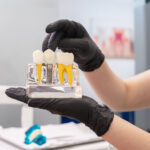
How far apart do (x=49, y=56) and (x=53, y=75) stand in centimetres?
6

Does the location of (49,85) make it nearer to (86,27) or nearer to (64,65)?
(64,65)

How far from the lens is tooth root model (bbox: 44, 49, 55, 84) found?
0.75 meters

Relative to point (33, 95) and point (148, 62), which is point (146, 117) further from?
point (33, 95)

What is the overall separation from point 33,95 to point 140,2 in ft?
5.51

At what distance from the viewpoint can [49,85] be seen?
2.47ft

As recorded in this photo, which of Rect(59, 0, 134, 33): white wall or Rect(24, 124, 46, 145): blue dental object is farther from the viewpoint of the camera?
Rect(59, 0, 134, 33): white wall

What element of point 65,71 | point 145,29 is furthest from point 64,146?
point 145,29

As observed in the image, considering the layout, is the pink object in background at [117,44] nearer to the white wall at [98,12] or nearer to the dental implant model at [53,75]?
the white wall at [98,12]

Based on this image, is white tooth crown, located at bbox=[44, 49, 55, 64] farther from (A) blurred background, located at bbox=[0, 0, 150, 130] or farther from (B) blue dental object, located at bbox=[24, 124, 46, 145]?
(A) blurred background, located at bbox=[0, 0, 150, 130]

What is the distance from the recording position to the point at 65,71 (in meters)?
0.78

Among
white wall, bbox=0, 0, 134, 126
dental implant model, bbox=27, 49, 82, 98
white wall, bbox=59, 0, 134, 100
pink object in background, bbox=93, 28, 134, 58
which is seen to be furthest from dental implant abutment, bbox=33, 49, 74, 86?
pink object in background, bbox=93, 28, 134, 58

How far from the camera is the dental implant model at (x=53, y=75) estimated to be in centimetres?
74

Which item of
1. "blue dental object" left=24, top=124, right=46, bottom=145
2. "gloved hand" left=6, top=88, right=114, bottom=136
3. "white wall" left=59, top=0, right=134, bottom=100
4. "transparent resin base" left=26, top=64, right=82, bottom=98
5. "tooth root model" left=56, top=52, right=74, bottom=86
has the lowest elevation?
"blue dental object" left=24, top=124, right=46, bottom=145

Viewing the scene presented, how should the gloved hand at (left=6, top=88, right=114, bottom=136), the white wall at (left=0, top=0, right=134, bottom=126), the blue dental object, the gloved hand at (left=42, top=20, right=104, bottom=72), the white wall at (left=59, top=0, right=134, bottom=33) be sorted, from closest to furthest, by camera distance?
the gloved hand at (left=6, top=88, right=114, bottom=136) < the gloved hand at (left=42, top=20, right=104, bottom=72) < the blue dental object < the white wall at (left=0, top=0, right=134, bottom=126) < the white wall at (left=59, top=0, right=134, bottom=33)
